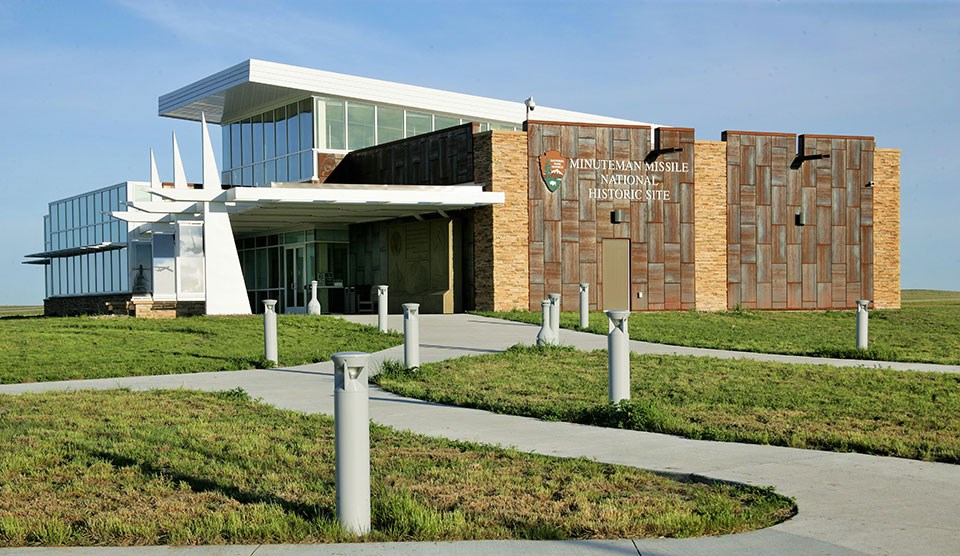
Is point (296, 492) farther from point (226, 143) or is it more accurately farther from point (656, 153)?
point (226, 143)

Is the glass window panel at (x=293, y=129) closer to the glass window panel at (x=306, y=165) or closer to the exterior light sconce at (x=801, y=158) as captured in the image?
the glass window panel at (x=306, y=165)

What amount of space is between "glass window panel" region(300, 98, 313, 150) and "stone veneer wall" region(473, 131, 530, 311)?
8798mm

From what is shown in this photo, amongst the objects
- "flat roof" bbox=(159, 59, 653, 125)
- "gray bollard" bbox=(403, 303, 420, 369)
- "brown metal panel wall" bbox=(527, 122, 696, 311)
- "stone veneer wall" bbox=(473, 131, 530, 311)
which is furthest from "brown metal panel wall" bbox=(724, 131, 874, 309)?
"gray bollard" bbox=(403, 303, 420, 369)

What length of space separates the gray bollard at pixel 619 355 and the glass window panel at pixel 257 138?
32.8 metres

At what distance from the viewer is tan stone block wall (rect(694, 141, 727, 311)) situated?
33.6m

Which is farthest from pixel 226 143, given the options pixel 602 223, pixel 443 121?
pixel 602 223

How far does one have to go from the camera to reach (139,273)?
3934cm

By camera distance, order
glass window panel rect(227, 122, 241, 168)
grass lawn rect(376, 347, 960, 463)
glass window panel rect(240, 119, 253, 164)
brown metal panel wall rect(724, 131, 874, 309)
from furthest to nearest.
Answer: glass window panel rect(227, 122, 241, 168) < glass window panel rect(240, 119, 253, 164) < brown metal panel wall rect(724, 131, 874, 309) < grass lawn rect(376, 347, 960, 463)

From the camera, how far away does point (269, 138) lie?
130ft

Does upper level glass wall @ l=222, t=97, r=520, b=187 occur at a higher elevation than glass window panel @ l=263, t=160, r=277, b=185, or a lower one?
higher

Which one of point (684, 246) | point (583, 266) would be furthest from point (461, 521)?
point (684, 246)

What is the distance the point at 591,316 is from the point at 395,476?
21773 mm

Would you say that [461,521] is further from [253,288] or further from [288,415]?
[253,288]

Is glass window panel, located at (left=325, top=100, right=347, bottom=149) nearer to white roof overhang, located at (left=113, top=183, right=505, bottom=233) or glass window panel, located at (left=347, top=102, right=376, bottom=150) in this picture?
glass window panel, located at (left=347, top=102, right=376, bottom=150)
